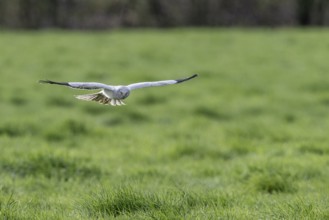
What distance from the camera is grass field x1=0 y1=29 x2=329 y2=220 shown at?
4754 millimetres

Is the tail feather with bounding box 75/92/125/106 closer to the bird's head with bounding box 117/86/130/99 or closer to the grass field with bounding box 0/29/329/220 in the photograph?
the bird's head with bounding box 117/86/130/99

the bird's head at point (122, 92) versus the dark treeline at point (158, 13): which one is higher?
the bird's head at point (122, 92)

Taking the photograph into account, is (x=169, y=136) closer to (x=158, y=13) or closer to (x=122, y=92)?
(x=122, y=92)

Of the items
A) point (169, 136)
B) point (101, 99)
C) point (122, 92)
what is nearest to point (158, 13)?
point (169, 136)

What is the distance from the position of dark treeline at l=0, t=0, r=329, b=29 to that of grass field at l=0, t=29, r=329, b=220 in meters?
14.1

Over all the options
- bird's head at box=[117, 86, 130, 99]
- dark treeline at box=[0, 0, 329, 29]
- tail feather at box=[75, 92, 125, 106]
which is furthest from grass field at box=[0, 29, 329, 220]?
dark treeline at box=[0, 0, 329, 29]

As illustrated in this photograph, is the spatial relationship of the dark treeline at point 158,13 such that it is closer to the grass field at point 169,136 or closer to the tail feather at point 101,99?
the grass field at point 169,136

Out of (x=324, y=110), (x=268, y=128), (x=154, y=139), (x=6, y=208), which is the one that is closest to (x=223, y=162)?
(x=154, y=139)

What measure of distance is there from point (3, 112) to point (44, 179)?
16.1 ft

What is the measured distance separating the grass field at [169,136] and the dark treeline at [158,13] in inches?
553

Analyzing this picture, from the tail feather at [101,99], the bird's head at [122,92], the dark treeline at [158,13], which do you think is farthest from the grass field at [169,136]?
the dark treeline at [158,13]

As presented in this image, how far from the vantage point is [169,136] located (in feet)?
30.9

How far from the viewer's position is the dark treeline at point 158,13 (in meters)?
32.9

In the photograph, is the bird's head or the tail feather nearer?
the bird's head
